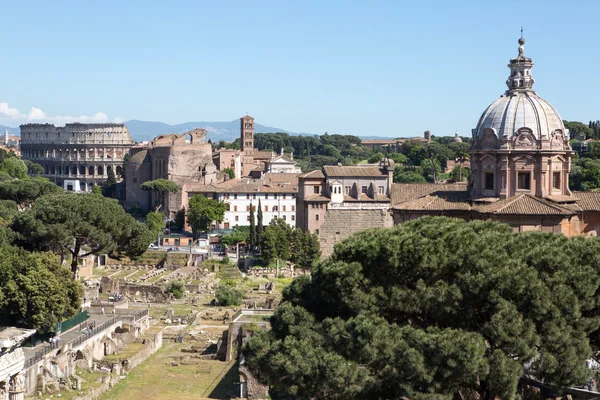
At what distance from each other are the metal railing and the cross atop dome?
56.1 ft

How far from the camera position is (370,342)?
17875mm

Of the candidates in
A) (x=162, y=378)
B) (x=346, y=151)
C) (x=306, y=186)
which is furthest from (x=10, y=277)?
(x=346, y=151)

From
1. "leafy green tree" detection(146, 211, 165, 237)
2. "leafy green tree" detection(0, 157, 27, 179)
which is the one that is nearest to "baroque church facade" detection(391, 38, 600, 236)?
"leafy green tree" detection(146, 211, 165, 237)

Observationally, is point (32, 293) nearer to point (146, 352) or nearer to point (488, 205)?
point (146, 352)

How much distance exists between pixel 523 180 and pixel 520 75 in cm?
409

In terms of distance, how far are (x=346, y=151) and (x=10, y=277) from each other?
409 ft

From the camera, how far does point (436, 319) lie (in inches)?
742

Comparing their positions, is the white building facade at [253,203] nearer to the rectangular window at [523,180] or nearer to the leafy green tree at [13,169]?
the leafy green tree at [13,169]

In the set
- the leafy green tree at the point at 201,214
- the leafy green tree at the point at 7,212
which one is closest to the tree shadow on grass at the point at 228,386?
the leafy green tree at the point at 7,212

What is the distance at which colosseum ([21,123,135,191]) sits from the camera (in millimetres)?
121506

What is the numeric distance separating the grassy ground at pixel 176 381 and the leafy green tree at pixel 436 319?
8.94 m

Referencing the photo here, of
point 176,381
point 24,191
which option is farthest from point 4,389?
point 24,191

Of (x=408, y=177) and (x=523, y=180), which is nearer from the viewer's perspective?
(x=523, y=180)

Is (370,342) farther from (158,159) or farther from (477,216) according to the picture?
(158,159)
